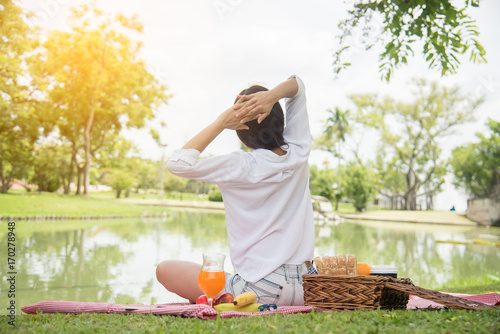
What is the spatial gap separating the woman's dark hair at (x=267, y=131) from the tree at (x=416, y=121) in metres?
24.9

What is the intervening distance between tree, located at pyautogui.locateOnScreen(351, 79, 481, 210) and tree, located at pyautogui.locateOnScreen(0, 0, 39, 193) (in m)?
18.6

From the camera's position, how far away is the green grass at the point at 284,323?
51.9 inches

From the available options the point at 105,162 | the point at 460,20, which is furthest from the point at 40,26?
the point at 460,20

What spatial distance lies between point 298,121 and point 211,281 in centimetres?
77

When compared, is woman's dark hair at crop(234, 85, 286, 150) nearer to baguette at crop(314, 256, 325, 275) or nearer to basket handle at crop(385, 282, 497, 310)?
baguette at crop(314, 256, 325, 275)

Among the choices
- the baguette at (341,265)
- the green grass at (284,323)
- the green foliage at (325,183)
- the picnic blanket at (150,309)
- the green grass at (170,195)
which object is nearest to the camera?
the green grass at (284,323)

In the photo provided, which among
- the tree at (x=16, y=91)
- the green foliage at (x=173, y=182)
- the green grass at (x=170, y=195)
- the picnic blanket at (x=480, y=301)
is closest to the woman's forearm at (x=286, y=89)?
the picnic blanket at (x=480, y=301)

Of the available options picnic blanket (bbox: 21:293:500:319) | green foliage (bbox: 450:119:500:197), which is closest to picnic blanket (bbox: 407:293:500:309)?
picnic blanket (bbox: 21:293:500:319)

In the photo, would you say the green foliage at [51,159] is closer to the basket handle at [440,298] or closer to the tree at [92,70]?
the tree at [92,70]

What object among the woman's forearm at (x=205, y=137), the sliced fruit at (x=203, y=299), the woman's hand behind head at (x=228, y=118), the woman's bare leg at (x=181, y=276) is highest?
the woman's hand behind head at (x=228, y=118)

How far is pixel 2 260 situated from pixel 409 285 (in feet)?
15.9

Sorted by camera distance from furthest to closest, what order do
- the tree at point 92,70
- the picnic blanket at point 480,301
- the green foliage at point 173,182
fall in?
the green foliage at point 173,182
the tree at point 92,70
the picnic blanket at point 480,301

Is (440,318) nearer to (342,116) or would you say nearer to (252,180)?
(252,180)

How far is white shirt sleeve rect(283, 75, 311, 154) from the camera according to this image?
1.80m
